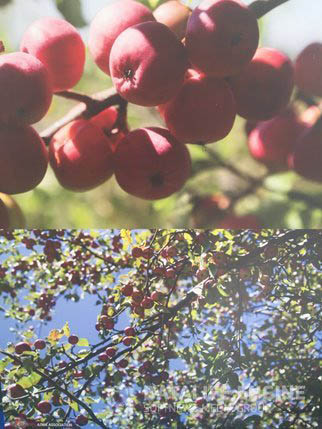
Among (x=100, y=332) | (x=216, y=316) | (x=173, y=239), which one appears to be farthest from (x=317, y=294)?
(x=100, y=332)

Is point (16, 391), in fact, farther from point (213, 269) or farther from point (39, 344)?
point (213, 269)

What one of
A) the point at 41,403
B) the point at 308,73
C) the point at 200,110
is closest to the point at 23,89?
the point at 200,110

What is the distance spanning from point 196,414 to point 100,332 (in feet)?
1.33

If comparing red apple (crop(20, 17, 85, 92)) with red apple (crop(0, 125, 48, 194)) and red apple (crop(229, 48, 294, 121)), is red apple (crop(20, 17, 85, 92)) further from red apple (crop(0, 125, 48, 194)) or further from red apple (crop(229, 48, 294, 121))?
red apple (crop(229, 48, 294, 121))

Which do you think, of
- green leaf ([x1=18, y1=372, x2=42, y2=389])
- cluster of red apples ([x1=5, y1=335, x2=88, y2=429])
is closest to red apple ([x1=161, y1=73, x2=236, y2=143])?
cluster of red apples ([x1=5, y1=335, x2=88, y2=429])

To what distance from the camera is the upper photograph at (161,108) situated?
52.1 inches

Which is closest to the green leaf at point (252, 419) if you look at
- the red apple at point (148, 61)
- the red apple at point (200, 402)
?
the red apple at point (200, 402)

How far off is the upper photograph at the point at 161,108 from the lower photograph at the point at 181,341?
11.4 inches

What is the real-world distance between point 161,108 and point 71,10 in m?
0.39

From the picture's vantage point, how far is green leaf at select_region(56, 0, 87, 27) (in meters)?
1.53

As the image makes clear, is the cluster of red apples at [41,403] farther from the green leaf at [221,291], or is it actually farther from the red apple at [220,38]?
the red apple at [220,38]

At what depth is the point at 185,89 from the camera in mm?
1341

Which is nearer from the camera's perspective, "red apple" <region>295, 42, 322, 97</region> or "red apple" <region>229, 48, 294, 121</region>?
"red apple" <region>229, 48, 294, 121</region>

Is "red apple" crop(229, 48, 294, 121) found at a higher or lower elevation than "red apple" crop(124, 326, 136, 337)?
higher
